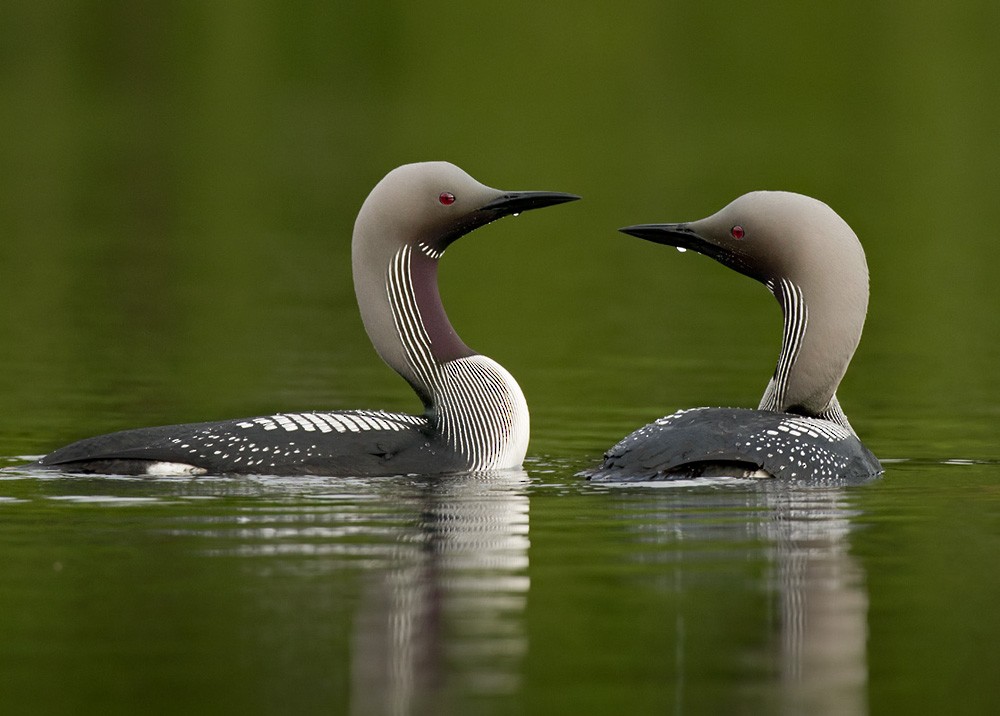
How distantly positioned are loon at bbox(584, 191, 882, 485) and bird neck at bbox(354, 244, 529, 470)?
575mm

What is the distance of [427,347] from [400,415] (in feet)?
0.99

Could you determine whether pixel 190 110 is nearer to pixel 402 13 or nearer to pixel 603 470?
pixel 402 13

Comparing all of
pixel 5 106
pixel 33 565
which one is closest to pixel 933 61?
pixel 5 106

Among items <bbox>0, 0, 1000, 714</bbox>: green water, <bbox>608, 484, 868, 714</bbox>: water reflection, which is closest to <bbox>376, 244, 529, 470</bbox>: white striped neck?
<bbox>0, 0, 1000, 714</bbox>: green water

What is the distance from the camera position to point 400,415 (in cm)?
898

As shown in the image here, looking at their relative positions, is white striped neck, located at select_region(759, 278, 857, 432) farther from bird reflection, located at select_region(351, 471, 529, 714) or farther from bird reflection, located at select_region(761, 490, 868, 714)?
bird reflection, located at select_region(351, 471, 529, 714)

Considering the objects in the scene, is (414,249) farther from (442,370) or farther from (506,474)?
(506,474)

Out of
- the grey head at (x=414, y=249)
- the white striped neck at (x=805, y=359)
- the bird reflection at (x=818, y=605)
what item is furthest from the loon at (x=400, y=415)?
the bird reflection at (x=818, y=605)

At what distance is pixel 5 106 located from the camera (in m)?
38.6

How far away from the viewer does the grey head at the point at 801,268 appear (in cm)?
884

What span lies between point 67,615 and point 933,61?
3985cm

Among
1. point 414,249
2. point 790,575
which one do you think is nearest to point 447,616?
point 790,575

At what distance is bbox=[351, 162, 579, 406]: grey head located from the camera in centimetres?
897

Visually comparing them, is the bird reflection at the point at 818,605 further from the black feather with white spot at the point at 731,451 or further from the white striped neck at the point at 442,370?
the white striped neck at the point at 442,370
